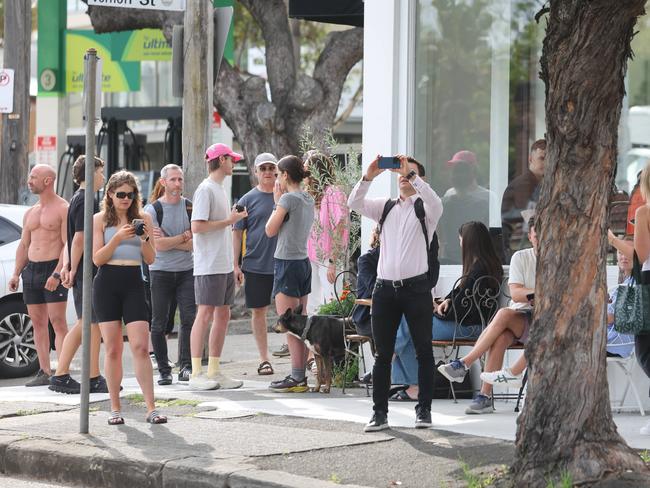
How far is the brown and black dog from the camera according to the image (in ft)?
35.2

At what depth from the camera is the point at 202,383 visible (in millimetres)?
11227

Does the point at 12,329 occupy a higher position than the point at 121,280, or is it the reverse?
the point at 121,280

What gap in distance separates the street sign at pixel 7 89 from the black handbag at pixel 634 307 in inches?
414

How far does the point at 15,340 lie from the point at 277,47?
7.00 metres

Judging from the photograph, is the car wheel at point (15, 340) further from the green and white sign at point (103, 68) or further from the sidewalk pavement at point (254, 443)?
the green and white sign at point (103, 68)

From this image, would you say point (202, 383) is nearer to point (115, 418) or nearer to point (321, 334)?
point (321, 334)

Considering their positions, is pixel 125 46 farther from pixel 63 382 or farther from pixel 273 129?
pixel 63 382

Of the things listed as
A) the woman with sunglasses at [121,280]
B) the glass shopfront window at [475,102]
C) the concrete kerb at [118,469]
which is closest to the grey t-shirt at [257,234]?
the glass shopfront window at [475,102]

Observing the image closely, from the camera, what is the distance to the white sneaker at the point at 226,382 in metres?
11.3

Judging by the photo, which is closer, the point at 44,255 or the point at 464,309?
the point at 464,309

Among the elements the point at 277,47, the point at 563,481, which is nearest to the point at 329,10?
the point at 277,47

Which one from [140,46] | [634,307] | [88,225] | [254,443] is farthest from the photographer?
[140,46]

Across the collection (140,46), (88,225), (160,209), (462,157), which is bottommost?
(88,225)

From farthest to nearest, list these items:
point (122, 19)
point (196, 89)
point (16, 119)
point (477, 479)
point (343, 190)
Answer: point (122, 19) → point (16, 119) → point (196, 89) → point (343, 190) → point (477, 479)
